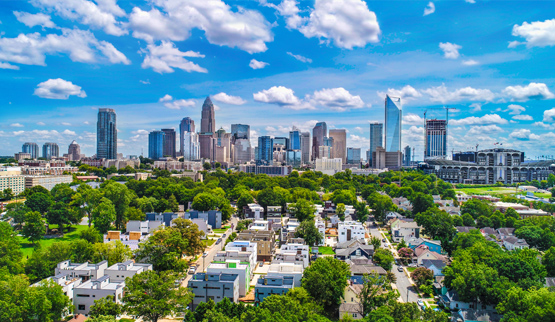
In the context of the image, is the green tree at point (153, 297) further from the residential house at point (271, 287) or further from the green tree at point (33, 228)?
the green tree at point (33, 228)

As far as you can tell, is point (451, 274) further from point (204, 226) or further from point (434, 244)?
point (204, 226)

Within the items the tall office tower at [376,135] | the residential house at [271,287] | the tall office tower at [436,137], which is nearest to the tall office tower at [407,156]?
the tall office tower at [376,135]

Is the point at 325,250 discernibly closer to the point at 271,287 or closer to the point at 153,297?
the point at 271,287

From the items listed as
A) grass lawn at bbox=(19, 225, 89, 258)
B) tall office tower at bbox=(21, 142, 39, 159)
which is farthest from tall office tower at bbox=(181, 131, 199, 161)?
grass lawn at bbox=(19, 225, 89, 258)

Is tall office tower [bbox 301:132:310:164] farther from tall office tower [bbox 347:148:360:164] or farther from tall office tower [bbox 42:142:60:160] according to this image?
tall office tower [bbox 42:142:60:160]

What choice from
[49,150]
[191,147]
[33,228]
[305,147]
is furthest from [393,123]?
[49,150]
